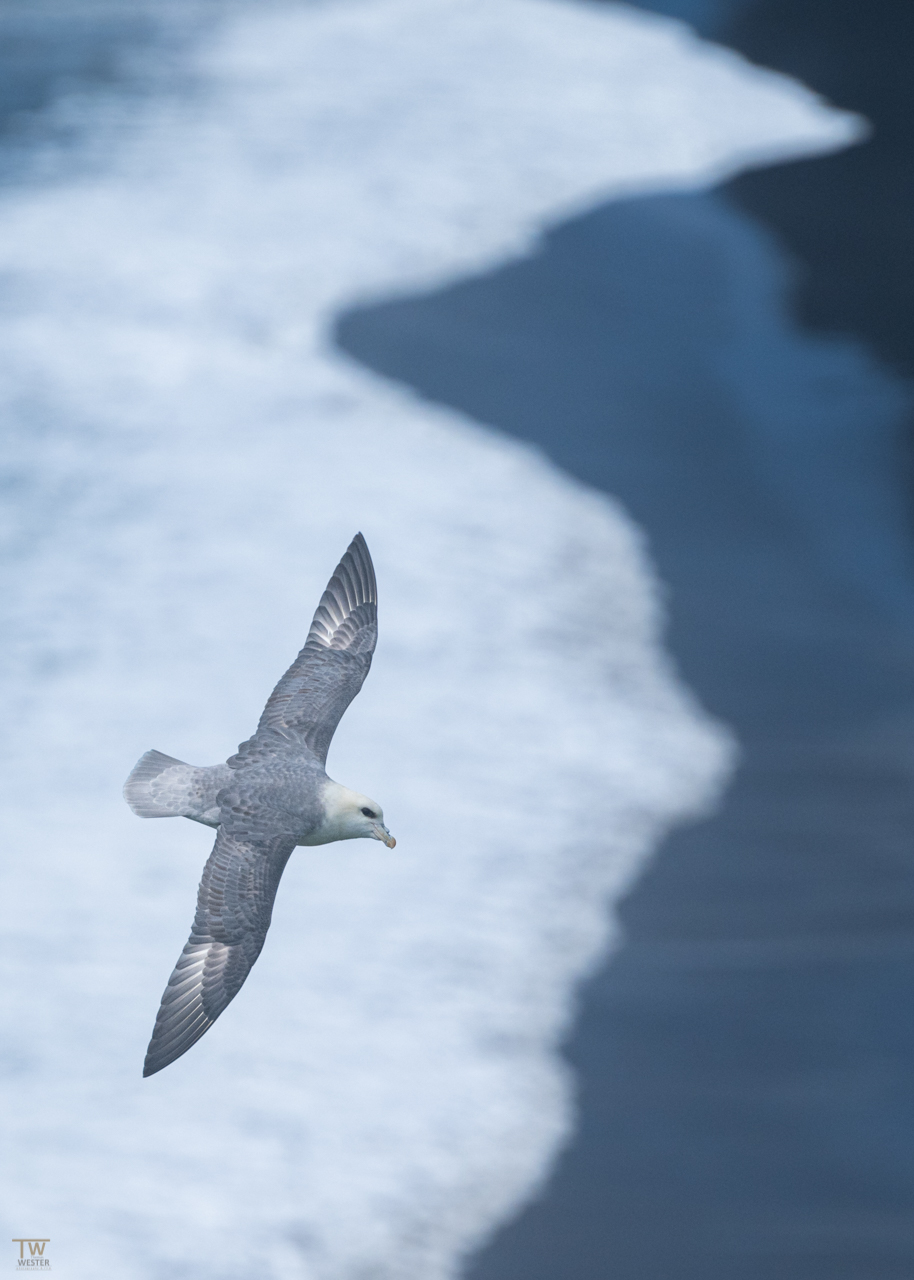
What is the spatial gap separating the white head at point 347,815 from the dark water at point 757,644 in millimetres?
2587

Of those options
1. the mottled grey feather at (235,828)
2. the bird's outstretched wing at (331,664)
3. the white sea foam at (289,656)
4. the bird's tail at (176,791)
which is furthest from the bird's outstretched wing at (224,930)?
the white sea foam at (289,656)

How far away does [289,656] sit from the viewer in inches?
531

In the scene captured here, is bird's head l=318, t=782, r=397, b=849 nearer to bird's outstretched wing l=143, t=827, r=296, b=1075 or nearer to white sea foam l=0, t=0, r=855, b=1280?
bird's outstretched wing l=143, t=827, r=296, b=1075

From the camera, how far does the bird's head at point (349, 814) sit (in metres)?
7.45

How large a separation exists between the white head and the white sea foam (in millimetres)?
2564

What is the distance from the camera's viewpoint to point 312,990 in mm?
10359

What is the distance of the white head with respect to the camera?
7449mm

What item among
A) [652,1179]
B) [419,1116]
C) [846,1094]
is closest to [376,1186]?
[419,1116]

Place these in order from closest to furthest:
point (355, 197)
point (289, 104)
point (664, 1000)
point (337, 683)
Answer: point (337, 683)
point (664, 1000)
point (355, 197)
point (289, 104)

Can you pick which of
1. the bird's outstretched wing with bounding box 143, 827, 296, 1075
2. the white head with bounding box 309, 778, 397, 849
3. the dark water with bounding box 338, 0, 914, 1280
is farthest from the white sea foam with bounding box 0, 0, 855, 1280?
the white head with bounding box 309, 778, 397, 849

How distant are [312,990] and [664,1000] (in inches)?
83.9

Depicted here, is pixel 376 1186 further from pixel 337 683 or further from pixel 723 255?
pixel 723 255

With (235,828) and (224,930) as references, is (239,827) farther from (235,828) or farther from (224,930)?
(224,930)

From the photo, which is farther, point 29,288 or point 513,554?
point 29,288
